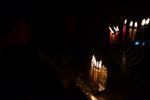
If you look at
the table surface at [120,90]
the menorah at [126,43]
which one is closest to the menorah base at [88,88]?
the table surface at [120,90]

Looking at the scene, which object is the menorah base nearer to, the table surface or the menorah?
the table surface

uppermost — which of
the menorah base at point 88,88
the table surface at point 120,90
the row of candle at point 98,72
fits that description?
the row of candle at point 98,72

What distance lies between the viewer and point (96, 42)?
5.07m

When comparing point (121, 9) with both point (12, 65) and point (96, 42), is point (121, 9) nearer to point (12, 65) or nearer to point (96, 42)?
point (96, 42)

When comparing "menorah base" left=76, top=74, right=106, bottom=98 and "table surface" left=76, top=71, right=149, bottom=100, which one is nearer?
"menorah base" left=76, top=74, right=106, bottom=98

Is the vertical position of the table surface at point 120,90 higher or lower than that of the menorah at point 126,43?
lower

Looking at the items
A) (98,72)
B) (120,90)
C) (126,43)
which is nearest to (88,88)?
(98,72)

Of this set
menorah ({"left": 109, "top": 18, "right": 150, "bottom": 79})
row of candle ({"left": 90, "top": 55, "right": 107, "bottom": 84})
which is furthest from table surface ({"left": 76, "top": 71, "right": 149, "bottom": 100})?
menorah ({"left": 109, "top": 18, "right": 150, "bottom": 79})

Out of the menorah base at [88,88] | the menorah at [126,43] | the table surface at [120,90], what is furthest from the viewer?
the menorah at [126,43]

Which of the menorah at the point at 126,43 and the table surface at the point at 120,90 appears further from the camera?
the menorah at the point at 126,43

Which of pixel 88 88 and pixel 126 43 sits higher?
pixel 126 43

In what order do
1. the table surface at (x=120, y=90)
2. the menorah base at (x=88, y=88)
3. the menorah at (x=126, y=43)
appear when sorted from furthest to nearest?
the menorah at (x=126, y=43) < the table surface at (x=120, y=90) < the menorah base at (x=88, y=88)

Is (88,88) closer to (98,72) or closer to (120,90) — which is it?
(98,72)

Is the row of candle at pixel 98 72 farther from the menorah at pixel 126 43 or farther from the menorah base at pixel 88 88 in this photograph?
the menorah at pixel 126 43
